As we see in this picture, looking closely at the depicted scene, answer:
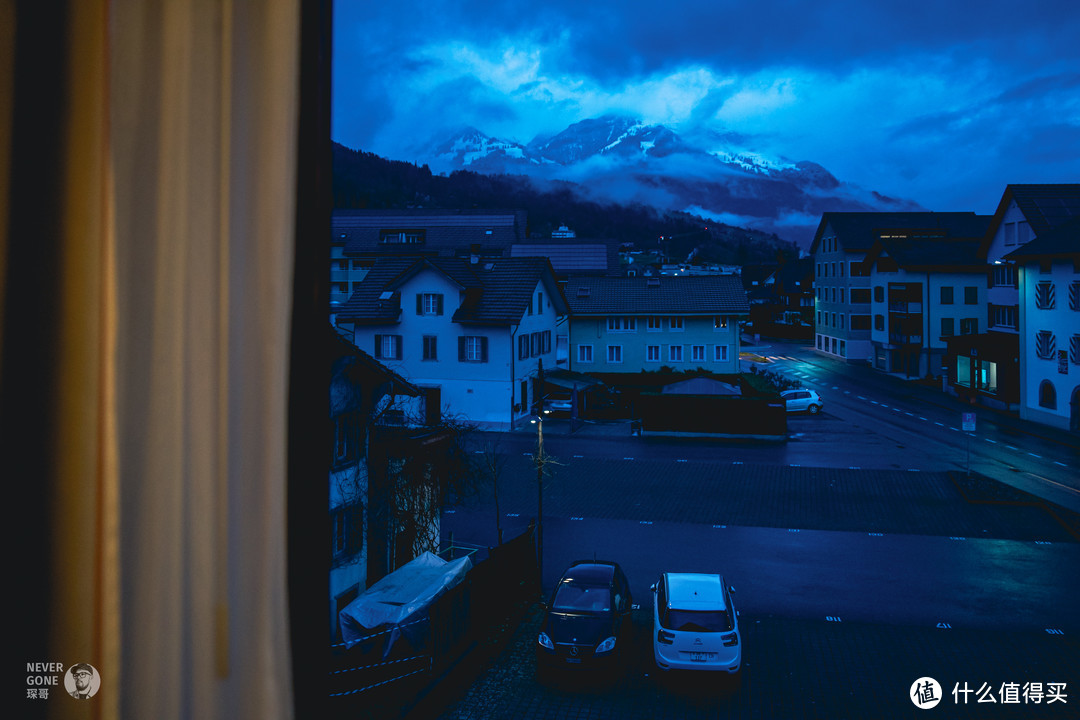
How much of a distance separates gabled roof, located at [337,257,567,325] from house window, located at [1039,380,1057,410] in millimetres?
18712

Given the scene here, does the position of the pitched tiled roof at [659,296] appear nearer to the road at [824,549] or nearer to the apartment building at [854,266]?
the road at [824,549]

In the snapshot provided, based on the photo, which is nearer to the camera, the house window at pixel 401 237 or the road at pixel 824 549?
the road at pixel 824 549

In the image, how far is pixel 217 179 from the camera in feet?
4.75

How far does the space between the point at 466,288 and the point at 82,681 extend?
27132 mm

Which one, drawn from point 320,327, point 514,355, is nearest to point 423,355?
point 514,355

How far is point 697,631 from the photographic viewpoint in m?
9.56

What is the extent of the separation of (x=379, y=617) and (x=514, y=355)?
18.5m

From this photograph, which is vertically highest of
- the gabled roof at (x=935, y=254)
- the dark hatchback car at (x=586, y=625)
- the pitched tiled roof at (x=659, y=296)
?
the gabled roof at (x=935, y=254)

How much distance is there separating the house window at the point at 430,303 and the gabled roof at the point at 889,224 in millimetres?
30965

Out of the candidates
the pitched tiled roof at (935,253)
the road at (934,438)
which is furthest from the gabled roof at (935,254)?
the road at (934,438)

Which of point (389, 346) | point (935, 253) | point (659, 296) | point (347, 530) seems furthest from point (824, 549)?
point (935, 253)

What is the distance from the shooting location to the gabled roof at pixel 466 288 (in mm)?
28141

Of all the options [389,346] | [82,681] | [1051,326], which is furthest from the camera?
[389,346]

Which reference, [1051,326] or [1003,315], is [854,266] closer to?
[1003,315]
